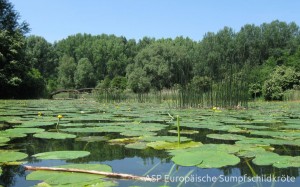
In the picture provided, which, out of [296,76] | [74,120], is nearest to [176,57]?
[296,76]

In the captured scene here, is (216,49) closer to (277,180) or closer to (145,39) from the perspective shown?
(145,39)

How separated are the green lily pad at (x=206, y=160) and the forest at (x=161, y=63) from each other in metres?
6.59

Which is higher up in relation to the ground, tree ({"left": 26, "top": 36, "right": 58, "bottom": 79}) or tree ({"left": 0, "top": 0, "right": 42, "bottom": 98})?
tree ({"left": 26, "top": 36, "right": 58, "bottom": 79})

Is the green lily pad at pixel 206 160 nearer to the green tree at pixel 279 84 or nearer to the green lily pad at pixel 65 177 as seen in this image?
the green lily pad at pixel 65 177

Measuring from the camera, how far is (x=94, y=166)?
6.71 ft

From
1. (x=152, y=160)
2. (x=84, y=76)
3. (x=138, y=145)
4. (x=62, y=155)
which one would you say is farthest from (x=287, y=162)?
(x=84, y=76)

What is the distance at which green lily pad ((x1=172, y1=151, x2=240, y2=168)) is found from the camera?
2107 mm

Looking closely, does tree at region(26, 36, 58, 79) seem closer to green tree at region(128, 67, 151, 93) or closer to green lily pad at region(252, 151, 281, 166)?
green tree at region(128, 67, 151, 93)

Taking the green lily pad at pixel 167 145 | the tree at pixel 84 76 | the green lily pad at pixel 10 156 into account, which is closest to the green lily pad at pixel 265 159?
the green lily pad at pixel 167 145

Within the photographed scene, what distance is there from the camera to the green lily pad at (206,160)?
211cm

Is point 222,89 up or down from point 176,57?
down

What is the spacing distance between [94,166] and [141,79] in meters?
35.0

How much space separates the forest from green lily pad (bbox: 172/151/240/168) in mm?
6590

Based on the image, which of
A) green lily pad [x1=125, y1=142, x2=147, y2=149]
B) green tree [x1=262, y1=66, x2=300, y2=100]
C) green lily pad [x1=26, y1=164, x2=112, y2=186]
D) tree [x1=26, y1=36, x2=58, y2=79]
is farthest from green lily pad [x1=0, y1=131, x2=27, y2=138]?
tree [x1=26, y1=36, x2=58, y2=79]
